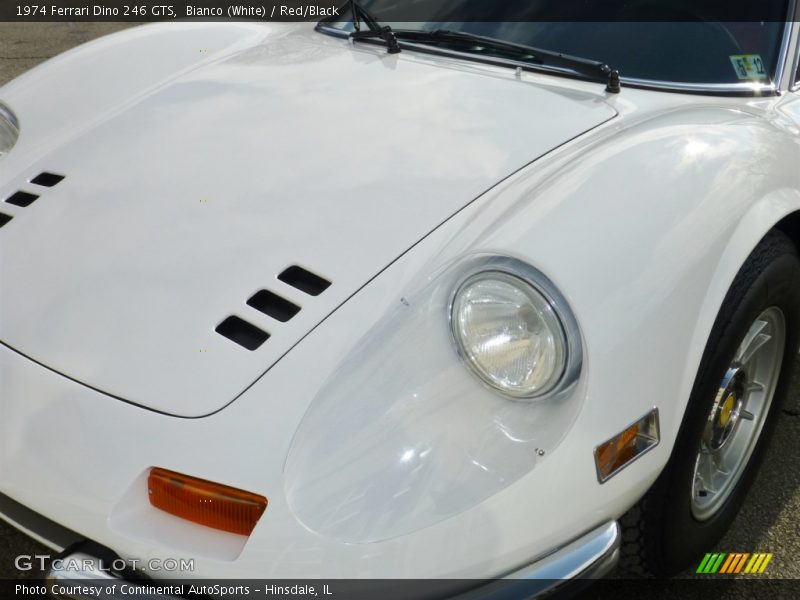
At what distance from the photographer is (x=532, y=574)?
1330 mm

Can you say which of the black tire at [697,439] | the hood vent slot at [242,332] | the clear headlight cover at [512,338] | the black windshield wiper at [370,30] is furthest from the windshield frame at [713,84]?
the hood vent slot at [242,332]

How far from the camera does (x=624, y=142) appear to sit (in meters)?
1.70

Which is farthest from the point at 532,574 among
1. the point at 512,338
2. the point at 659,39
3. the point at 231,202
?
the point at 659,39

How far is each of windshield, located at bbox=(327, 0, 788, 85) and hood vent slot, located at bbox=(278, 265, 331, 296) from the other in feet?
3.20

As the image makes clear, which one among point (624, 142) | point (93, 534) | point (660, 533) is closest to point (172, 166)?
point (93, 534)

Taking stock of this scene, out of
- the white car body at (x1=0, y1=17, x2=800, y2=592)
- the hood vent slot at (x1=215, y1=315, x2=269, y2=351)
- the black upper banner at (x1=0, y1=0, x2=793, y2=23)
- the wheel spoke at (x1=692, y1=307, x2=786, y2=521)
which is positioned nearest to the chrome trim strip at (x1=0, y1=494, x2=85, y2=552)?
the white car body at (x1=0, y1=17, x2=800, y2=592)

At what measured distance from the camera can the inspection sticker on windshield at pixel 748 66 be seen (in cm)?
211

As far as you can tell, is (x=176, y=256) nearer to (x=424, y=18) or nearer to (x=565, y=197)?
(x=565, y=197)

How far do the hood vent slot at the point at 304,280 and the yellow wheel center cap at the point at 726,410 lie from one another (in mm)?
909

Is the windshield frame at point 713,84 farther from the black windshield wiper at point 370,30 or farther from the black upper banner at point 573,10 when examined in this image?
the black windshield wiper at point 370,30

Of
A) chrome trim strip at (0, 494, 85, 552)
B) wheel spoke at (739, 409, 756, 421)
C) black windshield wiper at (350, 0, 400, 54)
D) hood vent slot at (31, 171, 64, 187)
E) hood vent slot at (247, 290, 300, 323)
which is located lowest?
chrome trim strip at (0, 494, 85, 552)

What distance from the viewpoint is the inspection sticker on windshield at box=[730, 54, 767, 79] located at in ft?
6.93

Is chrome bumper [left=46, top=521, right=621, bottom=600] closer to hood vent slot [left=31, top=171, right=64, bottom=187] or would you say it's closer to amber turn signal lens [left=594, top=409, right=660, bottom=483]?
amber turn signal lens [left=594, top=409, right=660, bottom=483]

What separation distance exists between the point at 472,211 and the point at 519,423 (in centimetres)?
47
